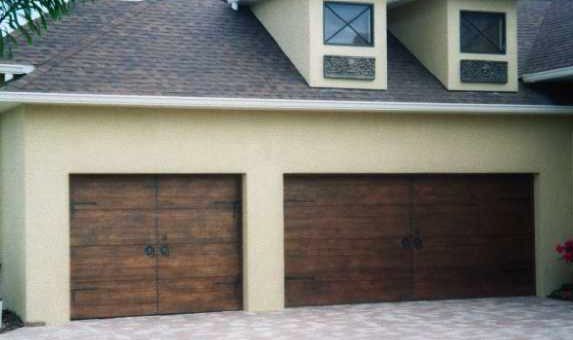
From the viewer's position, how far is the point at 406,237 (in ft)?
49.3

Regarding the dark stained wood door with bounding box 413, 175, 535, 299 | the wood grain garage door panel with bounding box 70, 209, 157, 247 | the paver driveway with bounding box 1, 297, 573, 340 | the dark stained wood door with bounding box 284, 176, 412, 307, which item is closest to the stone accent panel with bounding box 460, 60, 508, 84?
the dark stained wood door with bounding box 413, 175, 535, 299

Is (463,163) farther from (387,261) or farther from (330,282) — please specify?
(330,282)

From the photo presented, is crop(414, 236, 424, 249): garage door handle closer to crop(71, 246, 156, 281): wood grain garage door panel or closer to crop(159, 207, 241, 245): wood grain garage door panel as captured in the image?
crop(159, 207, 241, 245): wood grain garage door panel

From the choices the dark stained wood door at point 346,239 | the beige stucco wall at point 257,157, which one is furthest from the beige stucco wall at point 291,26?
the dark stained wood door at point 346,239

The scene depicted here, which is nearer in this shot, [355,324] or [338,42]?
[355,324]

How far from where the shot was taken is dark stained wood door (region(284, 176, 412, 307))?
569 inches

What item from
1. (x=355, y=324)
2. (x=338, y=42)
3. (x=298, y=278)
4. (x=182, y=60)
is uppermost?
(x=338, y=42)

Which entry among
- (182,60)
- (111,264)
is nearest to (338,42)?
(182,60)

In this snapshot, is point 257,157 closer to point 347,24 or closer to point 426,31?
point 347,24

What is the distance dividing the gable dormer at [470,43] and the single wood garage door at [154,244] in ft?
14.5

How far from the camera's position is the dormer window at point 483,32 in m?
15.8

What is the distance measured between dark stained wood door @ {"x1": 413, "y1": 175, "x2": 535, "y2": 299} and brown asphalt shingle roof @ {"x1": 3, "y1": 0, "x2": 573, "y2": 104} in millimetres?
1494

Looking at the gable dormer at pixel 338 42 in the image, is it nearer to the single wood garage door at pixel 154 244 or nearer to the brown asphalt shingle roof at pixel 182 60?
the brown asphalt shingle roof at pixel 182 60

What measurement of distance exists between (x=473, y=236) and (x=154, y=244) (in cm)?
552
